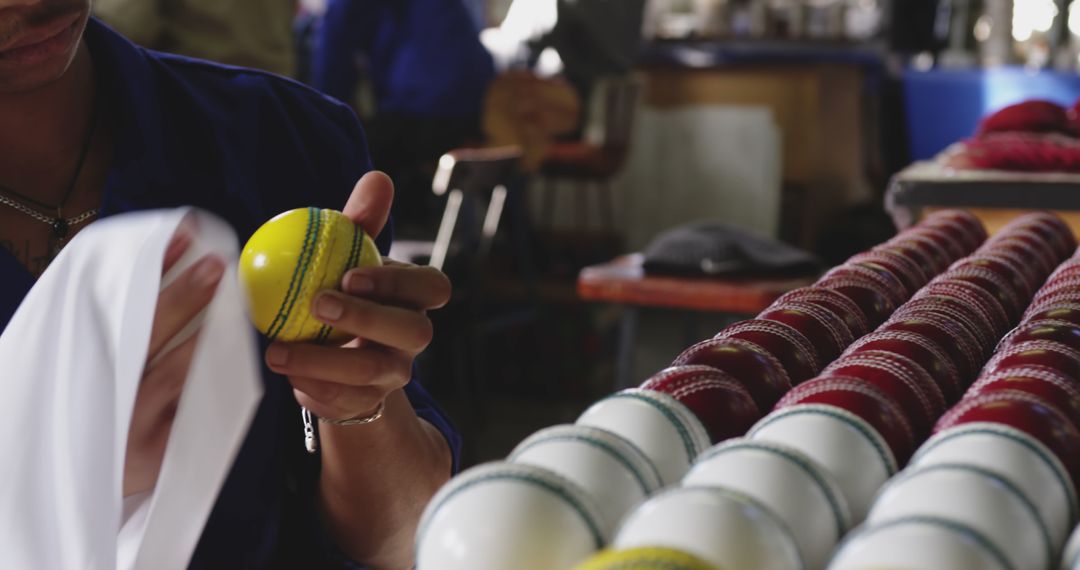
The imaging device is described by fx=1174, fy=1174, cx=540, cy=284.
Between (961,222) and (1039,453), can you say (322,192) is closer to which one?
(961,222)

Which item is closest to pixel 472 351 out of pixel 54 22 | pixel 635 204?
pixel 635 204

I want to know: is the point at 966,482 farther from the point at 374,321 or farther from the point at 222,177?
the point at 222,177

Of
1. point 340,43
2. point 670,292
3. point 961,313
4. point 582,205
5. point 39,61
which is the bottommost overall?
point 582,205

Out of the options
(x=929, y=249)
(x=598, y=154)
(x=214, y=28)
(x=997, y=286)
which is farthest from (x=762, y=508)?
(x=598, y=154)

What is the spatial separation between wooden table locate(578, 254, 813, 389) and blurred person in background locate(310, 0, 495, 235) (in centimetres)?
188

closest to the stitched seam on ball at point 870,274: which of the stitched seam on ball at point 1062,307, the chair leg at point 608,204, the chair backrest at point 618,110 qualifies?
the stitched seam on ball at point 1062,307

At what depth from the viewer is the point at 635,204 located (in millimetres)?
5668

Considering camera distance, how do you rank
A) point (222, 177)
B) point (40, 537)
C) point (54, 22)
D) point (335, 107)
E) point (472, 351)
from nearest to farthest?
point (40, 537), point (54, 22), point (222, 177), point (335, 107), point (472, 351)

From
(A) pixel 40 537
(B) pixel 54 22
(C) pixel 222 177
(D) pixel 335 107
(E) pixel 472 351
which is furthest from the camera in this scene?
(E) pixel 472 351

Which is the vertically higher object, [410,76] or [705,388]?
[705,388]

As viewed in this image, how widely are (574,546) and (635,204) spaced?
17.2 ft

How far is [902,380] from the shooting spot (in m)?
0.61

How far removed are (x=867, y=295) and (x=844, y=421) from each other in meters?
0.30

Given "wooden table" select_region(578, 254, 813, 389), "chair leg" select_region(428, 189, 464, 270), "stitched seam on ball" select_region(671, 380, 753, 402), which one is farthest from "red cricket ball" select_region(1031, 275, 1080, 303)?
"chair leg" select_region(428, 189, 464, 270)
